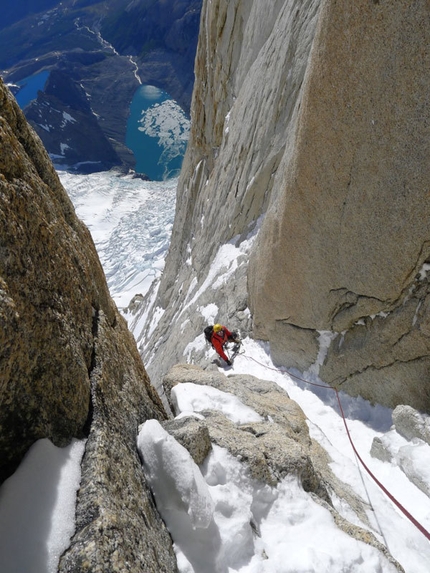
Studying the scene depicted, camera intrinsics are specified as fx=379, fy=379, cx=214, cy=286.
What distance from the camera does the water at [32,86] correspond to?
129 metres

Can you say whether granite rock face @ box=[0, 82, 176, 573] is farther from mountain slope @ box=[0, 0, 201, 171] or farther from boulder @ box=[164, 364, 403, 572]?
mountain slope @ box=[0, 0, 201, 171]

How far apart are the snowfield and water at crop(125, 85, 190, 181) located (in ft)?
347

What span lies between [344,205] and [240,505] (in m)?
4.88

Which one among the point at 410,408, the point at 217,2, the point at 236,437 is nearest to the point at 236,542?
the point at 236,437

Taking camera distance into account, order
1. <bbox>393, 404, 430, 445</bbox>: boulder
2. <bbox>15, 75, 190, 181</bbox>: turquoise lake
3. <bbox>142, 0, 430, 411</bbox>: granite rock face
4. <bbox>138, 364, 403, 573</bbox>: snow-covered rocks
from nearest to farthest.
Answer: <bbox>138, 364, 403, 573</bbox>: snow-covered rocks → <bbox>142, 0, 430, 411</bbox>: granite rock face → <bbox>393, 404, 430, 445</bbox>: boulder → <bbox>15, 75, 190, 181</bbox>: turquoise lake

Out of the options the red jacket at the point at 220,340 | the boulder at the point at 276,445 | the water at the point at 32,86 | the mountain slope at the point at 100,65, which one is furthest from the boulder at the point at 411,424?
the water at the point at 32,86

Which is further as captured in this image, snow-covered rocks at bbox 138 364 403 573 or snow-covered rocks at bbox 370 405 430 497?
snow-covered rocks at bbox 370 405 430 497

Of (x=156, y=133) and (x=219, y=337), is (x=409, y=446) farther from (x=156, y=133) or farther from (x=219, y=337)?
(x=156, y=133)

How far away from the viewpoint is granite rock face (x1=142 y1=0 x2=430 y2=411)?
5.07 metres

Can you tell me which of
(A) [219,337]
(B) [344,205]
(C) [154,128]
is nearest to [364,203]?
(B) [344,205]

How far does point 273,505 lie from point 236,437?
0.81 m

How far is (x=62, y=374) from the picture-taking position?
2.84 metres

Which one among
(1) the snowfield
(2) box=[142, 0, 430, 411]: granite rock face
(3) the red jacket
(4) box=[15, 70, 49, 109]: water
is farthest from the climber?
(4) box=[15, 70, 49, 109]: water

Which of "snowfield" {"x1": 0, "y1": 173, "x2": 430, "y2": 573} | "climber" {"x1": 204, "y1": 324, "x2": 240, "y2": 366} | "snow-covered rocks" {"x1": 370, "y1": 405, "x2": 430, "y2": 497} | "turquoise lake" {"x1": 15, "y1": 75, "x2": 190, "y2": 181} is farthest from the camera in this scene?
"turquoise lake" {"x1": 15, "y1": 75, "x2": 190, "y2": 181}
